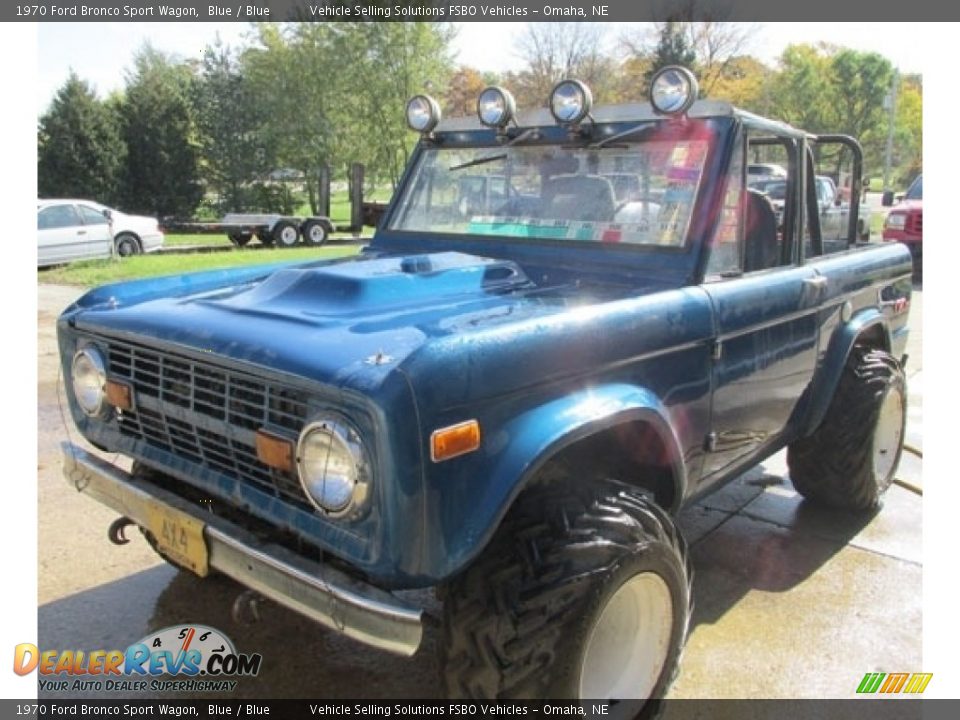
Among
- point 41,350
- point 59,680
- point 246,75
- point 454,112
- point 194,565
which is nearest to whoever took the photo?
point 194,565

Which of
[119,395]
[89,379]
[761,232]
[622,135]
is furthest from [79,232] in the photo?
[761,232]

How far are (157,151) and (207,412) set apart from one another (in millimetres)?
25785

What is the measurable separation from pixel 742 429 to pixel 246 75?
28.5 m

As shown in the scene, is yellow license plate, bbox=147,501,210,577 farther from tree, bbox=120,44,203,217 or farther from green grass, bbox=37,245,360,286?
tree, bbox=120,44,203,217

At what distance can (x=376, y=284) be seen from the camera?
2.77 metres

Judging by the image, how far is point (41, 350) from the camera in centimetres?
801

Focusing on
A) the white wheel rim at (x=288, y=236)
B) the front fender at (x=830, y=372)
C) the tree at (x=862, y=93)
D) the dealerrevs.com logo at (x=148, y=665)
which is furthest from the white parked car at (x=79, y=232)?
the tree at (x=862, y=93)

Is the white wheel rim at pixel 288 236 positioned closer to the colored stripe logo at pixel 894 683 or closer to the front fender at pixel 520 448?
the front fender at pixel 520 448

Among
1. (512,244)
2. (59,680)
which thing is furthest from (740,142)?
(59,680)

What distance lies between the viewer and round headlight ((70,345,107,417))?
284 cm

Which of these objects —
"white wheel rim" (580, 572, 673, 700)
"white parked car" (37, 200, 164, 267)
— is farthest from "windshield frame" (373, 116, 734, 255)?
"white parked car" (37, 200, 164, 267)

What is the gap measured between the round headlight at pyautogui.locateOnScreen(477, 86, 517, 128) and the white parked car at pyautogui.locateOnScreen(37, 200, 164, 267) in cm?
1270

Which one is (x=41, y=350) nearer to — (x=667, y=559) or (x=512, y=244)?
(x=512, y=244)

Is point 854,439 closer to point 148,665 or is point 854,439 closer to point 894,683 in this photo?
point 894,683
